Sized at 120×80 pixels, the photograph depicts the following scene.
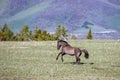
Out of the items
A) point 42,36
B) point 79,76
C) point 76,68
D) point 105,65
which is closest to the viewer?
point 79,76

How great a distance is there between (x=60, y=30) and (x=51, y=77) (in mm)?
155796

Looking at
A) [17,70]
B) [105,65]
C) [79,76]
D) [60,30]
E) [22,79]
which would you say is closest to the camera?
[22,79]

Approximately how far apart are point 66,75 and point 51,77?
1.21 m

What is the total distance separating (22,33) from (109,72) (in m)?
132

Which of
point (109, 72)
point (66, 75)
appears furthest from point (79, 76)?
point (109, 72)

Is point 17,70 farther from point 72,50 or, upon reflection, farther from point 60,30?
point 60,30

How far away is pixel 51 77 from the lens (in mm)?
19172

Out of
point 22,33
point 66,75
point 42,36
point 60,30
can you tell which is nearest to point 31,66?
point 66,75

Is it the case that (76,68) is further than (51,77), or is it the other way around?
(76,68)

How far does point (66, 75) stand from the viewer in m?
20.2

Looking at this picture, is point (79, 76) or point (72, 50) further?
point (72, 50)

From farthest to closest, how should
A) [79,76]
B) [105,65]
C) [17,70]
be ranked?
[105,65] → [17,70] → [79,76]

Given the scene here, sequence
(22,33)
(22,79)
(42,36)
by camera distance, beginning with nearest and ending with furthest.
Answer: (22,79), (42,36), (22,33)

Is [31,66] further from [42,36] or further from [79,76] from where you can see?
[42,36]
